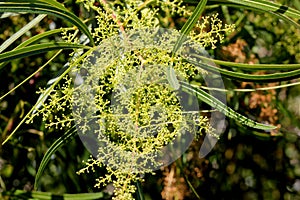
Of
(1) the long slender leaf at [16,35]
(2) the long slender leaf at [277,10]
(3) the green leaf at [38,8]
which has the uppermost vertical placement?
(3) the green leaf at [38,8]

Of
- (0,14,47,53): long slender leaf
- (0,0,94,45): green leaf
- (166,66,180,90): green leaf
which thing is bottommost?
(166,66,180,90): green leaf

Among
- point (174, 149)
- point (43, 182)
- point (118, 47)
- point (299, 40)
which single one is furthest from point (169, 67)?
point (43, 182)

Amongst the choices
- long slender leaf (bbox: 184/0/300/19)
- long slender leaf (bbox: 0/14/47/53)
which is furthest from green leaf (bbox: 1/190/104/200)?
long slender leaf (bbox: 184/0/300/19)

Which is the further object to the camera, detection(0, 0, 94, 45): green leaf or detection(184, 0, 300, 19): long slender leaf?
detection(184, 0, 300, 19): long slender leaf

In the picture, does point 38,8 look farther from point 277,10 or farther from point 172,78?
point 277,10

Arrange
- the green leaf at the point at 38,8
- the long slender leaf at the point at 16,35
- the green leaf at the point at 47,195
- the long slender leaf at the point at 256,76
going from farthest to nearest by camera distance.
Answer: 1. the green leaf at the point at 47,195
2. the long slender leaf at the point at 16,35
3. the long slender leaf at the point at 256,76
4. the green leaf at the point at 38,8

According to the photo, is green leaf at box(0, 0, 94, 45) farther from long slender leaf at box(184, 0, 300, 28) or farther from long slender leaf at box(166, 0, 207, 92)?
long slender leaf at box(184, 0, 300, 28)

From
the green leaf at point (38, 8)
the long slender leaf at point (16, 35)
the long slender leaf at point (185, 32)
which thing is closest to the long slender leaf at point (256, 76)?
the long slender leaf at point (185, 32)

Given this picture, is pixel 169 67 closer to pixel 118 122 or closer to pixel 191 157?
pixel 118 122

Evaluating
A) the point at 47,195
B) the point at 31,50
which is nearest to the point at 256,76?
the point at 31,50

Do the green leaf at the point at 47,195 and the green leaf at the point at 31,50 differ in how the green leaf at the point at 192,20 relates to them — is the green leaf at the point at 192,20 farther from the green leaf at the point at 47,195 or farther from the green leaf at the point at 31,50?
the green leaf at the point at 47,195

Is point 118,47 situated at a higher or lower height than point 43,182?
higher
